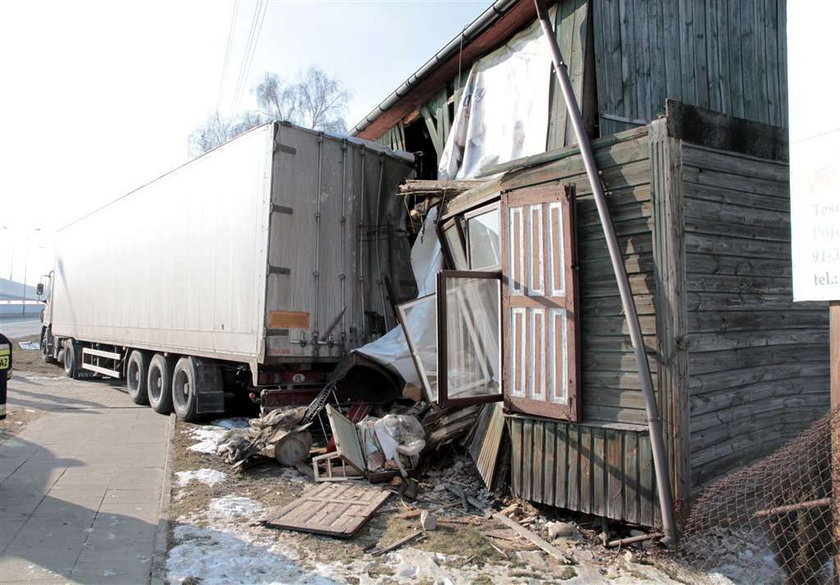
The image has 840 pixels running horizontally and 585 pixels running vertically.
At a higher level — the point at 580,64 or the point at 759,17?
the point at 759,17

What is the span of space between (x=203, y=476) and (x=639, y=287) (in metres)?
4.77

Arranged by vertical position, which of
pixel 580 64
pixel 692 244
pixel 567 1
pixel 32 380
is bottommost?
pixel 32 380

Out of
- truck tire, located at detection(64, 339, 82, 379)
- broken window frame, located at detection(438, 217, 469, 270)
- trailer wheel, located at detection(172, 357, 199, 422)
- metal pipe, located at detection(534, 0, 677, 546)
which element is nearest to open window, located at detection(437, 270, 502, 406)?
broken window frame, located at detection(438, 217, 469, 270)

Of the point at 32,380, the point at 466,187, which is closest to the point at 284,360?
the point at 466,187

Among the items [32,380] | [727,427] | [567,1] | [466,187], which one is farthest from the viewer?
[32,380]

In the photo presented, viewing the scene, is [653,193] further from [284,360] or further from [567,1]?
[284,360]

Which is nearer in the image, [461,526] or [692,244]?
[692,244]

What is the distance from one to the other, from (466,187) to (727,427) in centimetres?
350

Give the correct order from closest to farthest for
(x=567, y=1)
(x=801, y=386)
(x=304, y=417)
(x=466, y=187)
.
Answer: (x=801, y=386)
(x=567, y=1)
(x=466, y=187)
(x=304, y=417)

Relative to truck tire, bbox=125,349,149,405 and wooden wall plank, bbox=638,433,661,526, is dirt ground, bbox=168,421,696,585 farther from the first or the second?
truck tire, bbox=125,349,149,405

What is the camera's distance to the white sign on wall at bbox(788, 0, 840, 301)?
10.1ft

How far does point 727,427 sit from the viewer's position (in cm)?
482

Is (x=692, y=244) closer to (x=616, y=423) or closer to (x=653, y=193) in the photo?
(x=653, y=193)

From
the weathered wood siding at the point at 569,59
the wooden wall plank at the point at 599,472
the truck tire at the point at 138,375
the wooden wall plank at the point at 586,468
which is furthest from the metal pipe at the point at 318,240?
the truck tire at the point at 138,375
